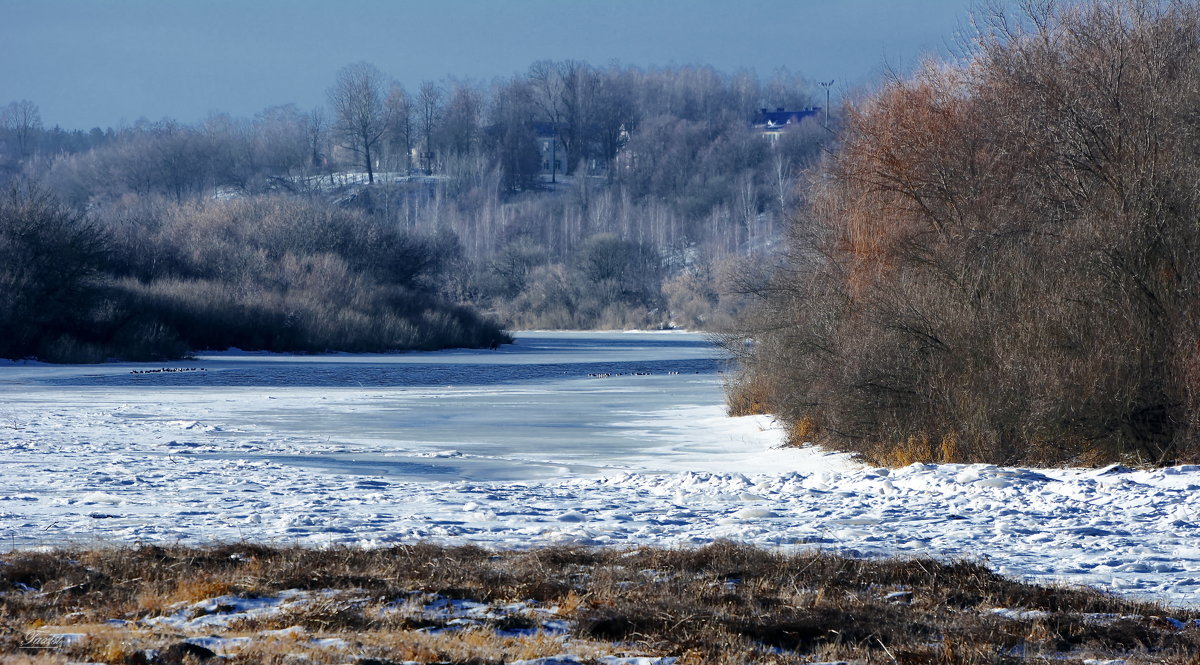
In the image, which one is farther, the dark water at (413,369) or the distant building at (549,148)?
the distant building at (549,148)

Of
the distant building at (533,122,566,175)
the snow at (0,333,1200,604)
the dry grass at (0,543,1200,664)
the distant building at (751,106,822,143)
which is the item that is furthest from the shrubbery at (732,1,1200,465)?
the distant building at (533,122,566,175)

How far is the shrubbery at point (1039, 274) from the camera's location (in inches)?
577

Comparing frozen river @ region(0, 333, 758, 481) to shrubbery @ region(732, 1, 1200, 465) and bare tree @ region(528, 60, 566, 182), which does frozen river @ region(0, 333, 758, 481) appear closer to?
shrubbery @ region(732, 1, 1200, 465)

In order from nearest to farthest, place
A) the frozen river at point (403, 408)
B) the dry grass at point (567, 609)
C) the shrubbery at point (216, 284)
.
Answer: the dry grass at point (567, 609), the frozen river at point (403, 408), the shrubbery at point (216, 284)

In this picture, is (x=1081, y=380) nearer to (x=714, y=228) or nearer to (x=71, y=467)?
(x=71, y=467)

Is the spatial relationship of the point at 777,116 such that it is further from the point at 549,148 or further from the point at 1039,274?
the point at 1039,274

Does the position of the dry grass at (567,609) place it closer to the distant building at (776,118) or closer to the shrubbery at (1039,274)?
the shrubbery at (1039,274)

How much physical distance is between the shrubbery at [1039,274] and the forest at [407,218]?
11.7 metres

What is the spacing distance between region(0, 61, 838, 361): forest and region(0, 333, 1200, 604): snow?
45.5 ft

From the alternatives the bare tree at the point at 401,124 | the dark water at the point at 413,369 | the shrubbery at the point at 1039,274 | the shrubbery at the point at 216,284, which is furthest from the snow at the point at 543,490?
the bare tree at the point at 401,124

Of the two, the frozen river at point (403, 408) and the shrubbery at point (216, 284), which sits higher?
the shrubbery at point (216, 284)

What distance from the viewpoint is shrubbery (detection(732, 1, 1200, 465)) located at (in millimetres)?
14656

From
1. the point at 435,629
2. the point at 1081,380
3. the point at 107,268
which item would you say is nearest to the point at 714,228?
the point at 107,268

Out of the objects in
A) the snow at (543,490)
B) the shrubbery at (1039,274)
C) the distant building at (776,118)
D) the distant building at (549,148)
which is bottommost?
the snow at (543,490)
